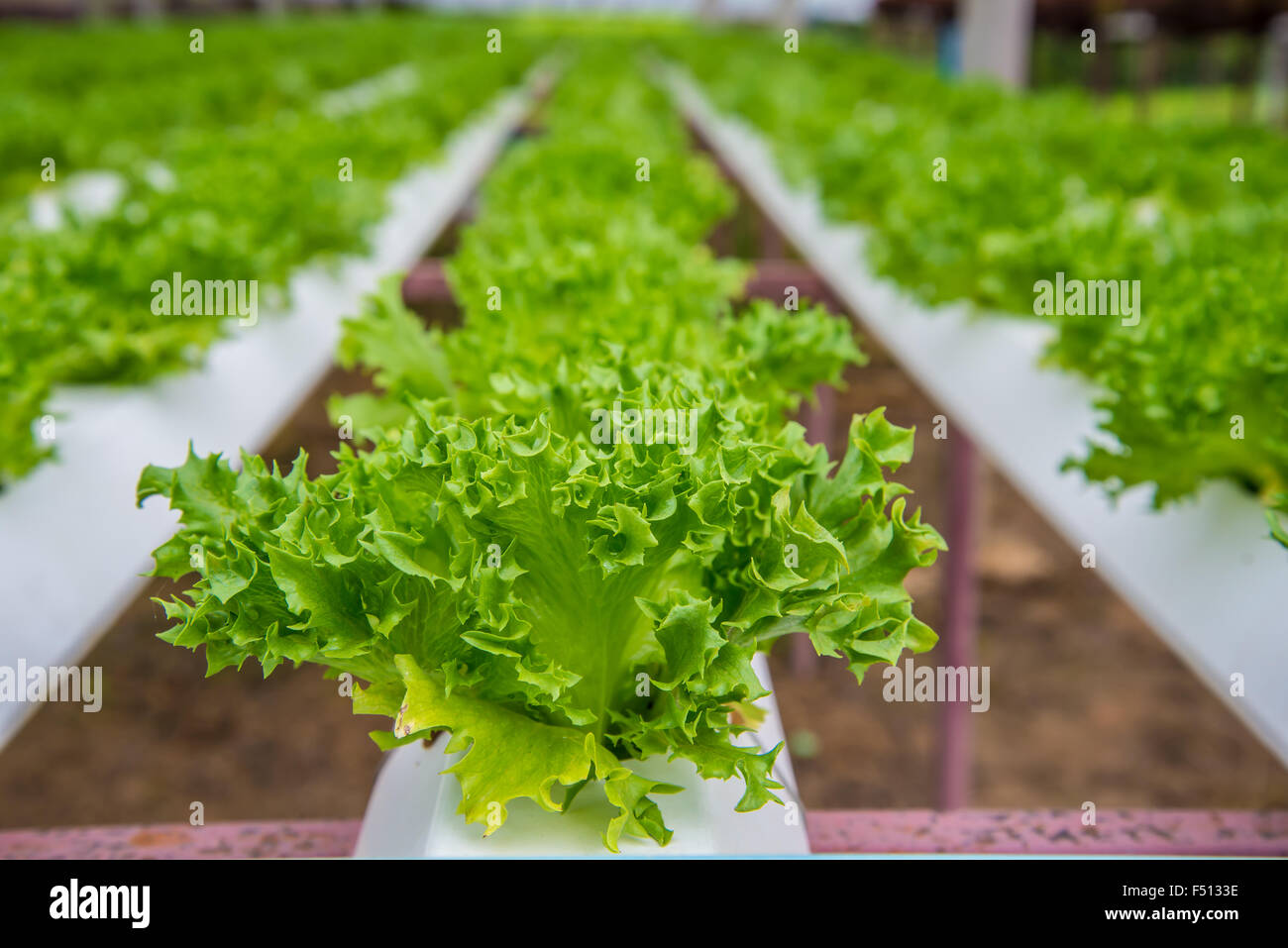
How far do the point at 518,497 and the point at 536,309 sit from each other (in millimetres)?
1528

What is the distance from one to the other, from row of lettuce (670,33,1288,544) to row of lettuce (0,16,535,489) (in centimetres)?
245

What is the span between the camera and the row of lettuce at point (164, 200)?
365 centimetres

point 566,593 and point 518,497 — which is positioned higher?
point 518,497

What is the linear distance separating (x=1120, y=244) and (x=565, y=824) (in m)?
3.09

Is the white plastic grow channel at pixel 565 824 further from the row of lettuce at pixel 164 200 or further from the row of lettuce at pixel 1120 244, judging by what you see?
the row of lettuce at pixel 164 200

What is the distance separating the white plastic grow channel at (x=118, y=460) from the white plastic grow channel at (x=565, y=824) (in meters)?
0.91

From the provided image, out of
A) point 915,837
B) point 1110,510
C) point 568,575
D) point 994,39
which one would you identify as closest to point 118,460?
point 568,575

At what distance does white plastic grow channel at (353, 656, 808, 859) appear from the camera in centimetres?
192

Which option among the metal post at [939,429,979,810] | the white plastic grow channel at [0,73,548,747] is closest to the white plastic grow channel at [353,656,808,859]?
the white plastic grow channel at [0,73,548,747]

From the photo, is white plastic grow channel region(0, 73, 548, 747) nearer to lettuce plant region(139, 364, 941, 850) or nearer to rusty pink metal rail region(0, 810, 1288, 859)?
rusty pink metal rail region(0, 810, 1288, 859)
